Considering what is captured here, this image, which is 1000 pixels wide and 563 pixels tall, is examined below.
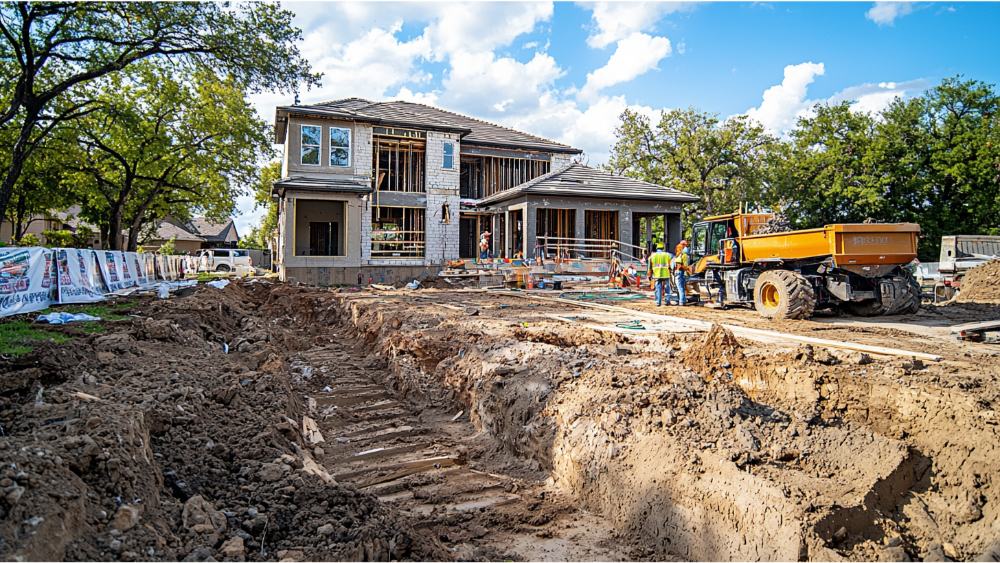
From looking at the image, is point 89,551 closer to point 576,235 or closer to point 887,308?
point 887,308

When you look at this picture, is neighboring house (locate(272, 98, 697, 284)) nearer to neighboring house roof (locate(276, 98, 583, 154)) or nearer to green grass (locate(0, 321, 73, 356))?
neighboring house roof (locate(276, 98, 583, 154))

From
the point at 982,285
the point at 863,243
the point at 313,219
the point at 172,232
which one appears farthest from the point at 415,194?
the point at 172,232

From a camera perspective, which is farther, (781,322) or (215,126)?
(215,126)

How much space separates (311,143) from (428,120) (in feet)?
20.4

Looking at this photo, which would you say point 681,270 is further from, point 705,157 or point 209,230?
point 209,230

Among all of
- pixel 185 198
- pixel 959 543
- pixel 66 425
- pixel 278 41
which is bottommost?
pixel 959 543

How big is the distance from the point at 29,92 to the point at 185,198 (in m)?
16.2

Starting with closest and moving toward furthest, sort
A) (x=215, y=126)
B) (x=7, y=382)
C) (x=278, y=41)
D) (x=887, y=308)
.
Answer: (x=7, y=382) < (x=887, y=308) < (x=278, y=41) < (x=215, y=126)

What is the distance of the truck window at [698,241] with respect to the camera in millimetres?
13953

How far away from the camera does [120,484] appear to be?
2.70 metres

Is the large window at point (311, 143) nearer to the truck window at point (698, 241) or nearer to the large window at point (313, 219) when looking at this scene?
the large window at point (313, 219)

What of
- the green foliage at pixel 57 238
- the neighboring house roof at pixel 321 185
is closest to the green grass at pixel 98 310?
the neighboring house roof at pixel 321 185

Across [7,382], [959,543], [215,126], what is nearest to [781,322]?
[959,543]

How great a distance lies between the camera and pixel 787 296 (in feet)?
34.0
